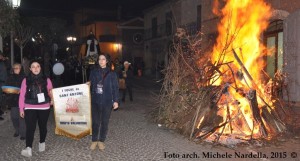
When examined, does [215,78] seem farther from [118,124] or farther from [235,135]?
[118,124]

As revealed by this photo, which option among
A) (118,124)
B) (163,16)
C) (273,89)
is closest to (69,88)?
(118,124)

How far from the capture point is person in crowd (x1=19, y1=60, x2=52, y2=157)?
6223 millimetres

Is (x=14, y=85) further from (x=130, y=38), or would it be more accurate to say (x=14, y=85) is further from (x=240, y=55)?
(x=130, y=38)

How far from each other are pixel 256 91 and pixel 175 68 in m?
2.24

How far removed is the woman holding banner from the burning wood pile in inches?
77.3

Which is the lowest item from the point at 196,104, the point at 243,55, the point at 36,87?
the point at 196,104

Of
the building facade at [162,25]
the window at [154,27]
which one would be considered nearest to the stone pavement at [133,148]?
the building facade at [162,25]

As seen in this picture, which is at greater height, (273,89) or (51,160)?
(273,89)

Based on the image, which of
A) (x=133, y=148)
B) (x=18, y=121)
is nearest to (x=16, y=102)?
(x=18, y=121)

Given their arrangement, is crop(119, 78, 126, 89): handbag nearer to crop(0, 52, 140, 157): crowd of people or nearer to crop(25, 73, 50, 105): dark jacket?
crop(0, 52, 140, 157): crowd of people

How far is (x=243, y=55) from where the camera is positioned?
30.1ft

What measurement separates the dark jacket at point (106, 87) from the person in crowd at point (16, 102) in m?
1.92

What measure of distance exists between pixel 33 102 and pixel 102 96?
3.96 ft

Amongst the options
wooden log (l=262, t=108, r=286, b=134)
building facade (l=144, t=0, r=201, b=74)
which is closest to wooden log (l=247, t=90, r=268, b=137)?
wooden log (l=262, t=108, r=286, b=134)
